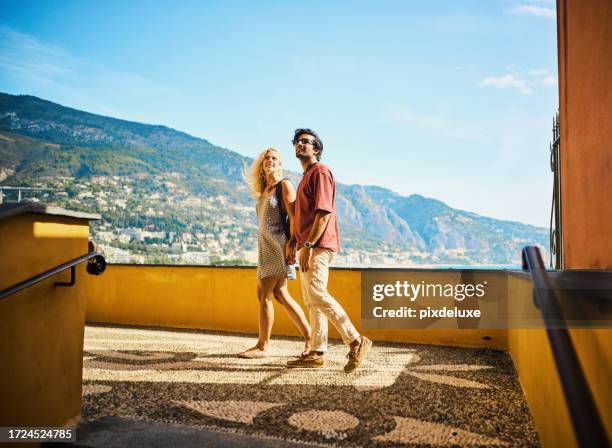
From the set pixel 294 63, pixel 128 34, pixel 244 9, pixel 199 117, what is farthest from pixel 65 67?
pixel 294 63

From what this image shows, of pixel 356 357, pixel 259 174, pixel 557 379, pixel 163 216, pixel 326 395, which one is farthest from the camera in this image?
pixel 163 216

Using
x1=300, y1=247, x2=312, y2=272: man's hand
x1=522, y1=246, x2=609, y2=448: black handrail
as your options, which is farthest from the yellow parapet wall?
x1=522, y1=246, x2=609, y2=448: black handrail

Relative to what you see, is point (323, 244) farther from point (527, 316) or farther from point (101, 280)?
point (101, 280)

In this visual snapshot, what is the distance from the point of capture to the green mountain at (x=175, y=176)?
168 ft

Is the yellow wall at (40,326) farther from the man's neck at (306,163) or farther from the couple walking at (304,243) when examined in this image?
the man's neck at (306,163)

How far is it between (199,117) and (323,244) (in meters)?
116

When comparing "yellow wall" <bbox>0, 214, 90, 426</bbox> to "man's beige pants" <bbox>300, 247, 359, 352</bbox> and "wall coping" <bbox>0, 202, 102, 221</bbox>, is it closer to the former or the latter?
"wall coping" <bbox>0, 202, 102, 221</bbox>

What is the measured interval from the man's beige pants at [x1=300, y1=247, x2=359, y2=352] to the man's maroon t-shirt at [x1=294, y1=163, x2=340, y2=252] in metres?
0.12

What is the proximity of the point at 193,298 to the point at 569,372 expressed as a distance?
605 cm

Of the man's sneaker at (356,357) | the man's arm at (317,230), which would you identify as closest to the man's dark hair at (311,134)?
the man's arm at (317,230)

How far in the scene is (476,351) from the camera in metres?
4.96

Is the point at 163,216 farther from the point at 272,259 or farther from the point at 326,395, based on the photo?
the point at 326,395

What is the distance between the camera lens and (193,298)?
6824 mm

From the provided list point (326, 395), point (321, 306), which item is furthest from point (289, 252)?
point (326, 395)
